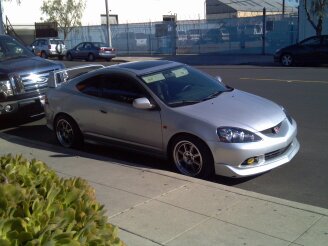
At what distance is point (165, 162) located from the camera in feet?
22.2

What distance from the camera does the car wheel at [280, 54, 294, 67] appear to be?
21.4 meters

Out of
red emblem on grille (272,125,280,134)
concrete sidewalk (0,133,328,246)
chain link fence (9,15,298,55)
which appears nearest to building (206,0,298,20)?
chain link fence (9,15,298,55)

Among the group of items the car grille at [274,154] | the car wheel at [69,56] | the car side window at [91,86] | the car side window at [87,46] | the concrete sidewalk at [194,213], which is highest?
the car side window at [91,86]

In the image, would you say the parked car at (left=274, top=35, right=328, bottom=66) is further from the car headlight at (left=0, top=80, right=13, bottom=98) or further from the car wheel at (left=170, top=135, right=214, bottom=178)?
the car wheel at (left=170, top=135, right=214, bottom=178)

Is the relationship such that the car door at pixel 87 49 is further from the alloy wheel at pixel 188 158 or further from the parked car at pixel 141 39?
the alloy wheel at pixel 188 158

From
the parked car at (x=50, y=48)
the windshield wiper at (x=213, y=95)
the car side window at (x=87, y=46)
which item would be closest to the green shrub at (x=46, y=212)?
the windshield wiper at (x=213, y=95)

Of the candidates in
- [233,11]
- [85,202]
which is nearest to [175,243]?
[85,202]

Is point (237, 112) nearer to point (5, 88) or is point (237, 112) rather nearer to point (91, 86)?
point (91, 86)

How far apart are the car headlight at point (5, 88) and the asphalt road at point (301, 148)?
0.82 metres

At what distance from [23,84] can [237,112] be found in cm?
529

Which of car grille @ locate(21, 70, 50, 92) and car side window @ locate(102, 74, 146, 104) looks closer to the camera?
car side window @ locate(102, 74, 146, 104)

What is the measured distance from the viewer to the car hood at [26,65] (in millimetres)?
9594

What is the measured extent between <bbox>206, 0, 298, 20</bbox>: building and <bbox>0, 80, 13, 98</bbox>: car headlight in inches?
2342

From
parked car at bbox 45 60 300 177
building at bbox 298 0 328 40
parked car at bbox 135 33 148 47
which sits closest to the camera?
parked car at bbox 45 60 300 177
